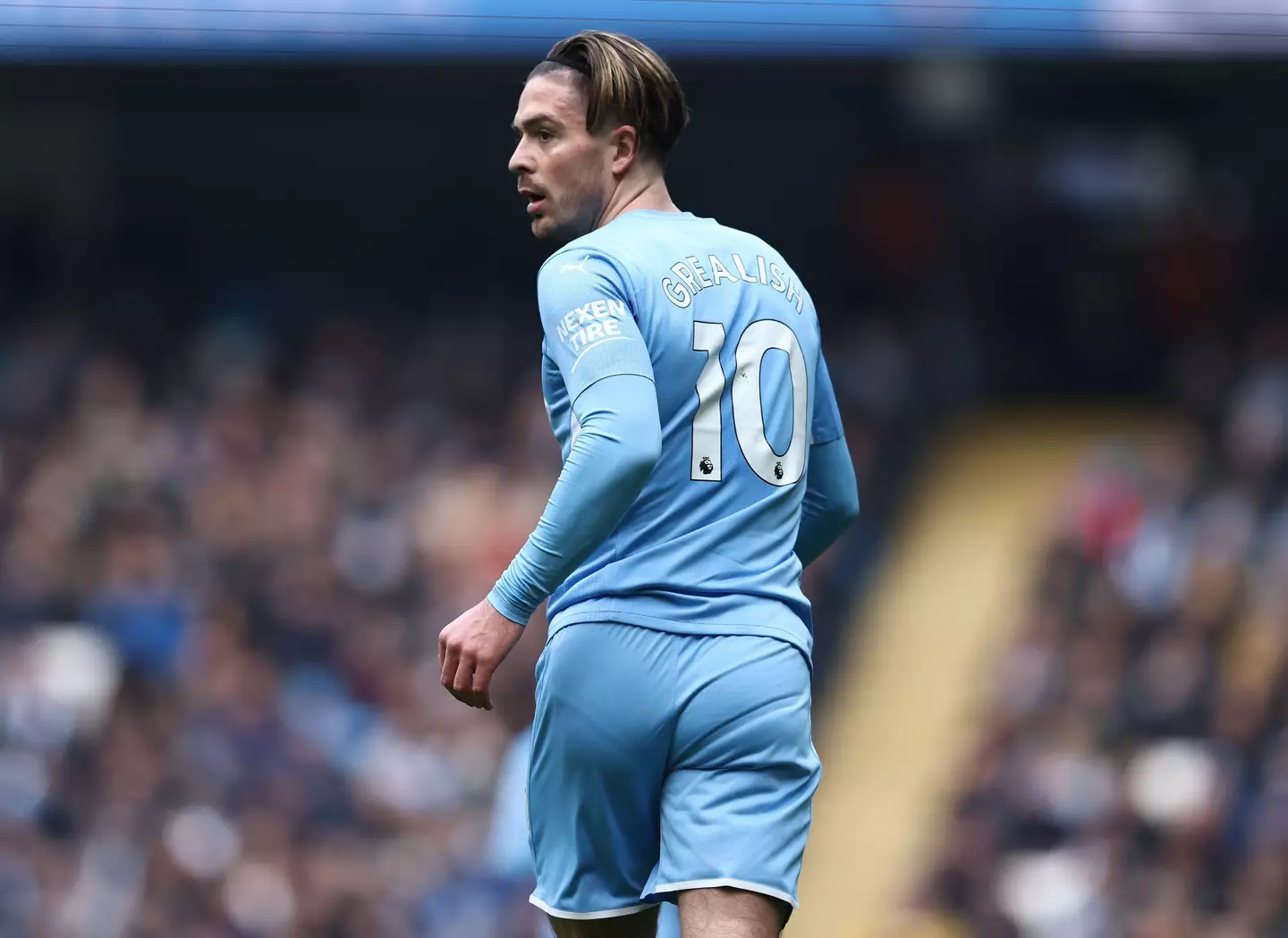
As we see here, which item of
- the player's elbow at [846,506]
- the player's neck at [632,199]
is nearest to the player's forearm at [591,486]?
the player's neck at [632,199]

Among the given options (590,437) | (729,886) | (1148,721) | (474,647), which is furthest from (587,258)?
(1148,721)

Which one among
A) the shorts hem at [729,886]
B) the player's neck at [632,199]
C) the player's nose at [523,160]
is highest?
the player's nose at [523,160]

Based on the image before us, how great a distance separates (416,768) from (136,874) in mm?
1418

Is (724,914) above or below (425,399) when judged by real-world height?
above

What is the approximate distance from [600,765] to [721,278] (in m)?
0.81

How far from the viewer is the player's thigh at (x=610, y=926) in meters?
3.19

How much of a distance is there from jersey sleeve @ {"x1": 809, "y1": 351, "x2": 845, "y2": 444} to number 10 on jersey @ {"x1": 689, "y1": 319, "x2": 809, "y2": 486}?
0.52 ft

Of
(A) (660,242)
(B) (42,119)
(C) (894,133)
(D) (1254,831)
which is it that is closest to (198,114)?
(B) (42,119)

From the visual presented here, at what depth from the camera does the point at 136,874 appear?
8.95 metres

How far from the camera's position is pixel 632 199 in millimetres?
3346

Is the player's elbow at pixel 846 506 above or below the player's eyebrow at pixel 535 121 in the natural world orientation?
below

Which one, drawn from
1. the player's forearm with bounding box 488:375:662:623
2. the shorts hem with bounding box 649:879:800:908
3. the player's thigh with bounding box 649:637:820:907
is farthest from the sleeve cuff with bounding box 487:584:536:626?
the shorts hem with bounding box 649:879:800:908

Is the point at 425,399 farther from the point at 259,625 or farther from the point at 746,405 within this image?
the point at 746,405

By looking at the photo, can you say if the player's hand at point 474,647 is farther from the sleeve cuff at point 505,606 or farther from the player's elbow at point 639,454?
the player's elbow at point 639,454
